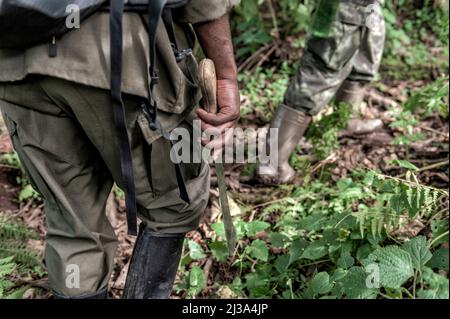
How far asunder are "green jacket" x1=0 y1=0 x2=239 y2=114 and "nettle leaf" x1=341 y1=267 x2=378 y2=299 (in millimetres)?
1021

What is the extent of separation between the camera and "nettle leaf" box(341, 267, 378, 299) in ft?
6.68

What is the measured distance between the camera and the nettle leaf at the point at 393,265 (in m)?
1.93

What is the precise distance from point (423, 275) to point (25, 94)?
161 centimetres

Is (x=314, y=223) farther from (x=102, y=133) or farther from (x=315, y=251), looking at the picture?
(x=102, y=133)

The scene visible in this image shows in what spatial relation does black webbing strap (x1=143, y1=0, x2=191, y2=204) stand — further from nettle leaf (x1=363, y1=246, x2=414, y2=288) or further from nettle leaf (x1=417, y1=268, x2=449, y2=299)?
nettle leaf (x1=417, y1=268, x2=449, y2=299)

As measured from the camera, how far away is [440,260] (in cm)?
215

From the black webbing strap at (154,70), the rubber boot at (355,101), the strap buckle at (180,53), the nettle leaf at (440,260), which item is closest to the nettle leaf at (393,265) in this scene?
the nettle leaf at (440,260)

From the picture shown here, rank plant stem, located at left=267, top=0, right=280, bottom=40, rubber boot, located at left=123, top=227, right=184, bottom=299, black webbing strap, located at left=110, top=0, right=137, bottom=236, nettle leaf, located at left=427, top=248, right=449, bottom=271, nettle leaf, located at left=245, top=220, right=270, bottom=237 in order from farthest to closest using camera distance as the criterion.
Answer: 1. plant stem, located at left=267, top=0, right=280, bottom=40
2. nettle leaf, located at left=245, top=220, right=270, bottom=237
3. rubber boot, located at left=123, top=227, right=184, bottom=299
4. nettle leaf, located at left=427, top=248, right=449, bottom=271
5. black webbing strap, located at left=110, top=0, right=137, bottom=236

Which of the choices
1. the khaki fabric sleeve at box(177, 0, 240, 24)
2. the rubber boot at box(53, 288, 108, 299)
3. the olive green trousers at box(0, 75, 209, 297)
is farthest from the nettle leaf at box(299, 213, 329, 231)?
the khaki fabric sleeve at box(177, 0, 240, 24)

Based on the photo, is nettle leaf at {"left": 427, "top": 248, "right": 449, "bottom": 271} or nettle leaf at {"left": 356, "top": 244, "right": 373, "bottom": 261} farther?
nettle leaf at {"left": 356, "top": 244, "right": 373, "bottom": 261}

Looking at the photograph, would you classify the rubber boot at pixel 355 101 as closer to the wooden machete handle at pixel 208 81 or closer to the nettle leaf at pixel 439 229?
the nettle leaf at pixel 439 229

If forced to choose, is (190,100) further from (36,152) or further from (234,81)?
(36,152)

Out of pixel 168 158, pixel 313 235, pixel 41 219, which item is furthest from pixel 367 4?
pixel 41 219

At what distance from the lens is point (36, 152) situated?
2.09 meters
